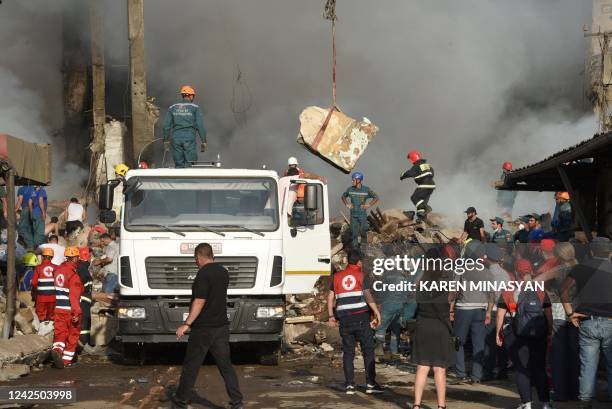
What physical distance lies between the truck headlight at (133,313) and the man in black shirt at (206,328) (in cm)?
365

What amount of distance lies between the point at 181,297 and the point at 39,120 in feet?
46.6

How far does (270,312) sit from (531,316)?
14.3 ft

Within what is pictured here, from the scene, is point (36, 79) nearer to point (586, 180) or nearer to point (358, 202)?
point (358, 202)

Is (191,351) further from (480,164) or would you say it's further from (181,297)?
(480,164)

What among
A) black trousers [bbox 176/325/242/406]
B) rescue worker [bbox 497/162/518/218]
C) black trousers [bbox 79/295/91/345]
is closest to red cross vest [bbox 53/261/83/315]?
black trousers [bbox 79/295/91/345]

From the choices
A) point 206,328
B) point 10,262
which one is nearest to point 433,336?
point 206,328

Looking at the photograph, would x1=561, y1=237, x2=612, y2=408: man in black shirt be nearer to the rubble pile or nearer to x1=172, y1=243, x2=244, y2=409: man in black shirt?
x1=172, y1=243, x2=244, y2=409: man in black shirt

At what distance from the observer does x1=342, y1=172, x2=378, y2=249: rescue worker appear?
1961 cm

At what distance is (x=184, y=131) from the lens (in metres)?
15.4

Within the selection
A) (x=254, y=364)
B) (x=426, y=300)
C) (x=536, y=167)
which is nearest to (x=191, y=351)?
(x=426, y=300)

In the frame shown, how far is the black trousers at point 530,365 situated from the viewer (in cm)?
984

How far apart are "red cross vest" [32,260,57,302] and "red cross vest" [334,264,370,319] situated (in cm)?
586

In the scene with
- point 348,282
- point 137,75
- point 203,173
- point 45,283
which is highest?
point 137,75

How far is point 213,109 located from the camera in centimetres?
2750
